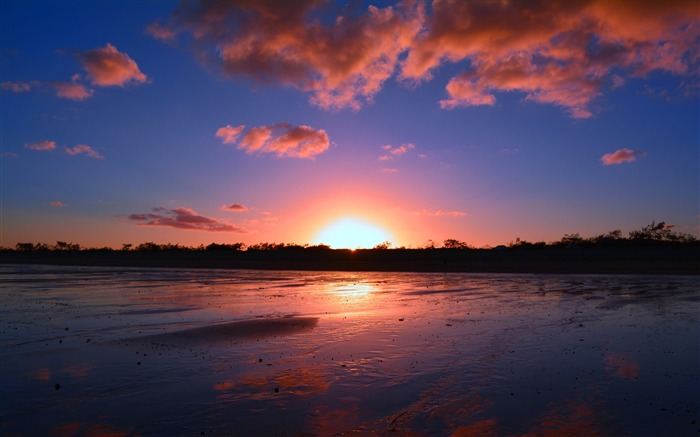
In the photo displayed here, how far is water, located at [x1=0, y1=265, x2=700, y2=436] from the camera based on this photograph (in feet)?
19.1

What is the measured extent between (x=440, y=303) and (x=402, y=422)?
11812 mm

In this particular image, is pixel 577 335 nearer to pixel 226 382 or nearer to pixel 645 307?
pixel 645 307

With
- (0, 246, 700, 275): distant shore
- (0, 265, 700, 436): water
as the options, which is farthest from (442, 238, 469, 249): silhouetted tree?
(0, 265, 700, 436): water

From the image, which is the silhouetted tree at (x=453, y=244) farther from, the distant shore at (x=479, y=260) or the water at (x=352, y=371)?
the water at (x=352, y=371)

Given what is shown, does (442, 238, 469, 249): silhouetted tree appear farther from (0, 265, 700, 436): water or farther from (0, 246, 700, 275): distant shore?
(0, 265, 700, 436): water

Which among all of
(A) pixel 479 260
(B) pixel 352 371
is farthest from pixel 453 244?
(B) pixel 352 371

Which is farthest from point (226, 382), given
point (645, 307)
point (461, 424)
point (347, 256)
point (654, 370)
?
point (347, 256)

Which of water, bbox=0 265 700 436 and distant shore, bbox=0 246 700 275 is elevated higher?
distant shore, bbox=0 246 700 275

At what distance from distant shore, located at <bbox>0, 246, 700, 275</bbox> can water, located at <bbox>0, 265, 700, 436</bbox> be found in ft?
86.8

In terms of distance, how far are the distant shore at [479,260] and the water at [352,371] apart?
26472 mm

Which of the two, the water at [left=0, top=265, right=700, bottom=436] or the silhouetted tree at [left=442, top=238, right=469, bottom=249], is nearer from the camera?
the water at [left=0, top=265, right=700, bottom=436]

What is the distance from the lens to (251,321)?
13.5m

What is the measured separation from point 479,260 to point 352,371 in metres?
47.8

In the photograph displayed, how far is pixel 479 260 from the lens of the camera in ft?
175
